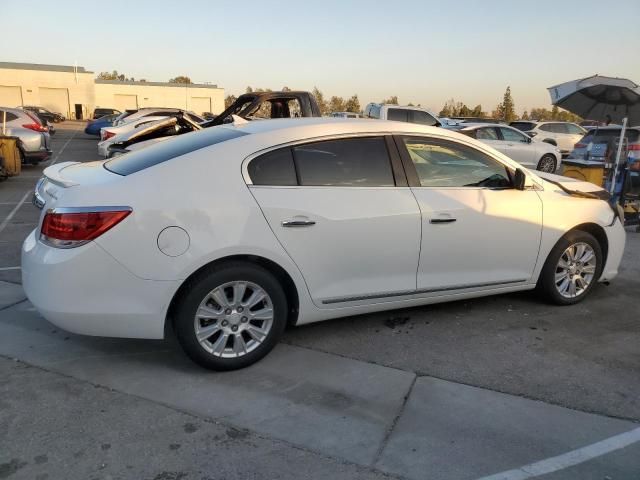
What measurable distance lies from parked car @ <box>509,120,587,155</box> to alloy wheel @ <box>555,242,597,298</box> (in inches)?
665

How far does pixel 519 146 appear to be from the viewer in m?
15.7

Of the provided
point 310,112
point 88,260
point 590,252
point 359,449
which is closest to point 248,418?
point 359,449

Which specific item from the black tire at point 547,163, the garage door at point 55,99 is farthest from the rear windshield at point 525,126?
the garage door at point 55,99

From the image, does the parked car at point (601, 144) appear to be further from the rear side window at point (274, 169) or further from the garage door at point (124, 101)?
the garage door at point (124, 101)

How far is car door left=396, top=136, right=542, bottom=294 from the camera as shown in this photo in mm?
4016

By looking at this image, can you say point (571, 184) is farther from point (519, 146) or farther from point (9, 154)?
point (519, 146)

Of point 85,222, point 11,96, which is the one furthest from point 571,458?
point 11,96

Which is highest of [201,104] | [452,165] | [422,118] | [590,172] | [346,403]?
[201,104]

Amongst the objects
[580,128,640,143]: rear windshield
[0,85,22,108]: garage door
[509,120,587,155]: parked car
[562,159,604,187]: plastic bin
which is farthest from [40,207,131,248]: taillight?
[0,85,22,108]: garage door

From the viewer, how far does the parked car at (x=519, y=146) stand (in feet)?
50.3

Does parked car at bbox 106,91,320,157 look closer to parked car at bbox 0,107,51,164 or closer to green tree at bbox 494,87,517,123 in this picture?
parked car at bbox 0,107,51,164

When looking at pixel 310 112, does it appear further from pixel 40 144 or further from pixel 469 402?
pixel 40 144

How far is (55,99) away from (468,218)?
225ft

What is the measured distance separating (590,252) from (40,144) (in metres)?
13.5
